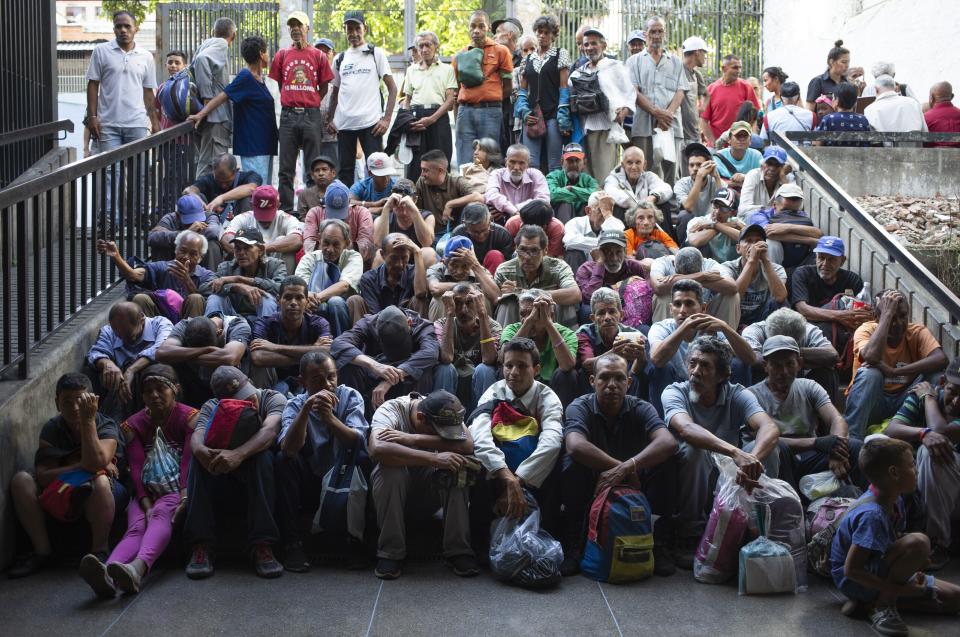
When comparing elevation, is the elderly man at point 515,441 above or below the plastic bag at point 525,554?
above

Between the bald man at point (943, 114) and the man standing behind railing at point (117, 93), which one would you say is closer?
the man standing behind railing at point (117, 93)

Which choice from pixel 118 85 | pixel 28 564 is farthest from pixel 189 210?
pixel 28 564

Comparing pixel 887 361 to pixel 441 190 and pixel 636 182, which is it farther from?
pixel 441 190

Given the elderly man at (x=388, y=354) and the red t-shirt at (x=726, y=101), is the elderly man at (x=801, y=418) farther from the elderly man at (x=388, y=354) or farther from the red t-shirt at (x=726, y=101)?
the red t-shirt at (x=726, y=101)

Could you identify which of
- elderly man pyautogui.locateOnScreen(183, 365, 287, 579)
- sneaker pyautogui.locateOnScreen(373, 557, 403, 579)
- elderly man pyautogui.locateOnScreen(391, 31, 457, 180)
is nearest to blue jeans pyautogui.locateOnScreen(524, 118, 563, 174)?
elderly man pyautogui.locateOnScreen(391, 31, 457, 180)

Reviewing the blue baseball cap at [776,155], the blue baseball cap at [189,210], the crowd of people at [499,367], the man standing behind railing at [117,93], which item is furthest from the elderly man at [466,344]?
the man standing behind railing at [117,93]

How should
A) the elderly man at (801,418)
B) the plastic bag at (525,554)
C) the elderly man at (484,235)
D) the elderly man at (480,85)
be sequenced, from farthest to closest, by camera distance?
the elderly man at (480,85), the elderly man at (484,235), the elderly man at (801,418), the plastic bag at (525,554)

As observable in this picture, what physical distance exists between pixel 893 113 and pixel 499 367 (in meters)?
7.05

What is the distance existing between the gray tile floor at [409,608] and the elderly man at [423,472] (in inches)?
6.2

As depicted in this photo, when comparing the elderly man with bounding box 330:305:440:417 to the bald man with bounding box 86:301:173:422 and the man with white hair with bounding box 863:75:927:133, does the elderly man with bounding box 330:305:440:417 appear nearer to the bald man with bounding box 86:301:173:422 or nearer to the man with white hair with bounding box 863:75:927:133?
the bald man with bounding box 86:301:173:422

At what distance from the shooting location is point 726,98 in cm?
1448

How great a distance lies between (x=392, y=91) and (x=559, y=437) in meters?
6.75

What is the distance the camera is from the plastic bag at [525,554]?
720 centimetres

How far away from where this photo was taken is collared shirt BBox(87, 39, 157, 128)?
42.4 feet
